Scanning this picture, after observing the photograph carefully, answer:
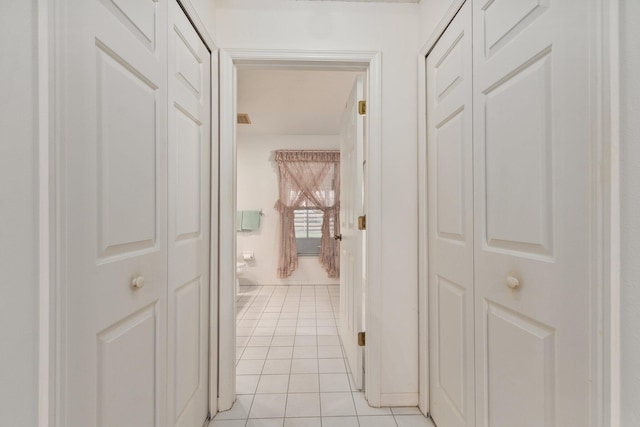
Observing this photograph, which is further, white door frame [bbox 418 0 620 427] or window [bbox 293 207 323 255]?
window [bbox 293 207 323 255]

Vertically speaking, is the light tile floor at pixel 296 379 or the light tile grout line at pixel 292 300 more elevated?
the light tile floor at pixel 296 379

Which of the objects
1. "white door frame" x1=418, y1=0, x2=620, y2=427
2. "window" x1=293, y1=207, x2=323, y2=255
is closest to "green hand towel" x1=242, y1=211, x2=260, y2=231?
"window" x1=293, y1=207, x2=323, y2=255

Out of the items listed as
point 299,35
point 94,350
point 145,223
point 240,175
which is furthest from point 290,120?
point 94,350

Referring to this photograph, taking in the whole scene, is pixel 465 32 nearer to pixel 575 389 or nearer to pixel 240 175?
pixel 575 389

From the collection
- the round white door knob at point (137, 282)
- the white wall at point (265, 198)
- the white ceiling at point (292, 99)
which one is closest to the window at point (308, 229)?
the white wall at point (265, 198)

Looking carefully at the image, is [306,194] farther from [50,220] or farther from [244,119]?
[50,220]

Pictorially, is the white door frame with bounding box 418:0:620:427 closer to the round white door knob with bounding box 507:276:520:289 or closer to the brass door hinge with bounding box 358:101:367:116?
the round white door knob with bounding box 507:276:520:289

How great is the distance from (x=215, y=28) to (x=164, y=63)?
0.68m

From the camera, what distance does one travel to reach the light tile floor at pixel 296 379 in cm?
155

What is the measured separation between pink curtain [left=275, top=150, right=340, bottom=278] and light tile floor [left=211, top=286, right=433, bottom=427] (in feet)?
3.87

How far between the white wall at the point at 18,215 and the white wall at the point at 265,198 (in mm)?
3946

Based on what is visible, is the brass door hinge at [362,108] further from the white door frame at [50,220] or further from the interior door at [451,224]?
the white door frame at [50,220]

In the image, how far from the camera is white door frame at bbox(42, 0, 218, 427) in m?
0.61

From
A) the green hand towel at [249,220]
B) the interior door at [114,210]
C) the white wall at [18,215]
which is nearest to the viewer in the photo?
the white wall at [18,215]
